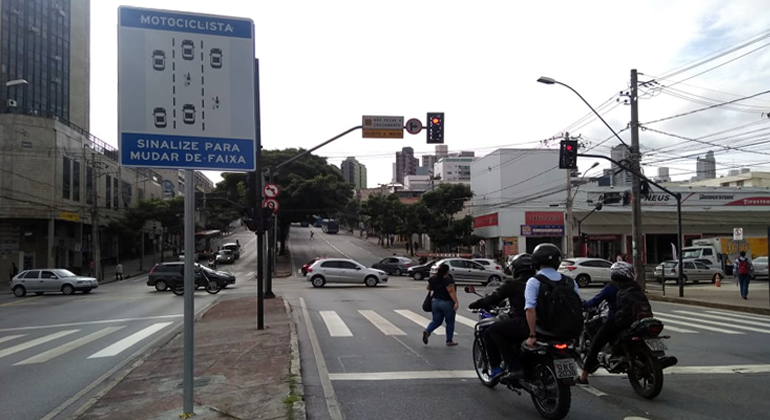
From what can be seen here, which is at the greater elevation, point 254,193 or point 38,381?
point 254,193

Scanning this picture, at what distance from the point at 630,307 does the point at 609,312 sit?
0.55 meters

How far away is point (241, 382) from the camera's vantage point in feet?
24.0

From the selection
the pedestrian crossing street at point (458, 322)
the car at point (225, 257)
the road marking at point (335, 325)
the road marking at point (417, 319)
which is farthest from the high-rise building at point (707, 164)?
the car at point (225, 257)

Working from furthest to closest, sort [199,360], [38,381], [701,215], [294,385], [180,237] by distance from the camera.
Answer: [180,237]
[701,215]
[199,360]
[38,381]
[294,385]

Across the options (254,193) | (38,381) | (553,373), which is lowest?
(38,381)

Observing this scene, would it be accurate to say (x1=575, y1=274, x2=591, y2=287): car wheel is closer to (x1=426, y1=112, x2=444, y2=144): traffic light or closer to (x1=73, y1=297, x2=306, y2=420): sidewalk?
(x1=426, y1=112, x2=444, y2=144): traffic light

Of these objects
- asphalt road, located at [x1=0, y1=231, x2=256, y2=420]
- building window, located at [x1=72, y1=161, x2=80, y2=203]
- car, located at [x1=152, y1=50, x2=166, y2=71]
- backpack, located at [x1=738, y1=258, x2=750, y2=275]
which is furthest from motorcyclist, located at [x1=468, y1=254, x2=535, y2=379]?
building window, located at [x1=72, y1=161, x2=80, y2=203]

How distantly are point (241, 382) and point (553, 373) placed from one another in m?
3.97

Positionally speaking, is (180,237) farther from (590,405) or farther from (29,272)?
(590,405)

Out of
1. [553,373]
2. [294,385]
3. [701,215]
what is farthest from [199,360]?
[701,215]

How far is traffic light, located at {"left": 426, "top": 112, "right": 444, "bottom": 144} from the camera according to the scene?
17.0 m

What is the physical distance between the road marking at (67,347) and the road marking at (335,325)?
17.4 ft

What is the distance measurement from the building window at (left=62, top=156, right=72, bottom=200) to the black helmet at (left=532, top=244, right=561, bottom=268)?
45.6m

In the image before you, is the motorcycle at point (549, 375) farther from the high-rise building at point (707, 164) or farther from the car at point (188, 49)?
the high-rise building at point (707, 164)
